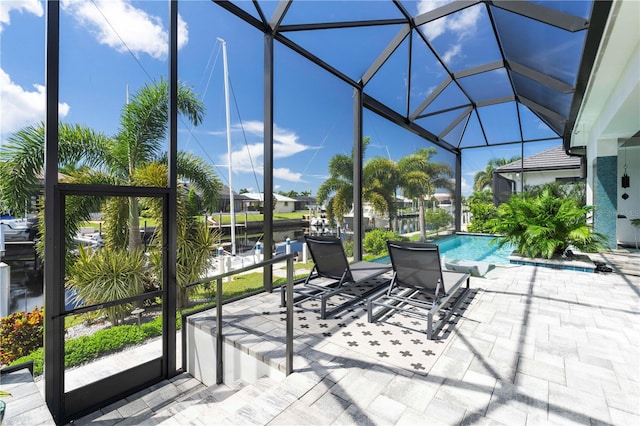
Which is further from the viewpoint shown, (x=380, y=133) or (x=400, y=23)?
(x=380, y=133)

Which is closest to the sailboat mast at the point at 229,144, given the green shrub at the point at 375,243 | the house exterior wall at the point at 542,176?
the green shrub at the point at 375,243

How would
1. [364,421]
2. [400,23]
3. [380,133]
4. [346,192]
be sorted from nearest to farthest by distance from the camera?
[364,421] < [400,23] < [346,192] < [380,133]

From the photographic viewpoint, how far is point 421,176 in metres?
12.7

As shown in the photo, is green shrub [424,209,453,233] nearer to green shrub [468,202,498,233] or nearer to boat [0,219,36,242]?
green shrub [468,202,498,233]

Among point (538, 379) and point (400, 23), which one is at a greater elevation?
point (400, 23)

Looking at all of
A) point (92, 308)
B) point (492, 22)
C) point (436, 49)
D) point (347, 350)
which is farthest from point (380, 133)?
point (92, 308)

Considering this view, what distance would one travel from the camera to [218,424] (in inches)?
78.8

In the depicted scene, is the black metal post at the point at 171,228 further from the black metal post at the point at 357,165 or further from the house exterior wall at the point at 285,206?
the black metal post at the point at 357,165

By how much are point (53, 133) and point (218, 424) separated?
2.67 meters

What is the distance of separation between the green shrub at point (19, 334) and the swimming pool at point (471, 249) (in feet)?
26.2

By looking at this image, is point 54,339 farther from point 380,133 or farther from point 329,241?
point 380,133

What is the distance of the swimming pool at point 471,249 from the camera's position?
1002cm

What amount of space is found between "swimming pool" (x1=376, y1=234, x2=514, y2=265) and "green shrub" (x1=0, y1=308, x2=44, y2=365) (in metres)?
8.00

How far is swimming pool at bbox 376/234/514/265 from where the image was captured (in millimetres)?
10016
